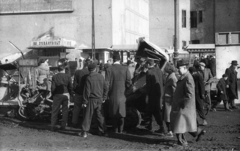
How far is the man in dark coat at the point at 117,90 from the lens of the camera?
10922mm

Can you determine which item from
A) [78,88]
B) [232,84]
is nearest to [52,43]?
[232,84]

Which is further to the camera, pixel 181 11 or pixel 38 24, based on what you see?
pixel 181 11

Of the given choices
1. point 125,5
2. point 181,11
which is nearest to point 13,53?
point 125,5

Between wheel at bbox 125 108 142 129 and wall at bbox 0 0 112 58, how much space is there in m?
28.0

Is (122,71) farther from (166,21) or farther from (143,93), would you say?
(166,21)

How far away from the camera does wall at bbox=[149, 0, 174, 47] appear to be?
5256 cm

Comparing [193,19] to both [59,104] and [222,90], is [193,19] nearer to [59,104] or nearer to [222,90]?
[222,90]

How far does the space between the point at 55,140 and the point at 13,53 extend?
3284 centimetres

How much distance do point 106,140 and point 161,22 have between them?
4394 cm

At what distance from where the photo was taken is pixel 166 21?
5281 cm

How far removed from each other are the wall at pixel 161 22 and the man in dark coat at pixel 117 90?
42194 millimetres

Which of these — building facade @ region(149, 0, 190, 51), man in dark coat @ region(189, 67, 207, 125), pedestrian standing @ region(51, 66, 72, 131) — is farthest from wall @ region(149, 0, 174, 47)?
pedestrian standing @ region(51, 66, 72, 131)

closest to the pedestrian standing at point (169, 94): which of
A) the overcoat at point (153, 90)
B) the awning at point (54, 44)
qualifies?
the overcoat at point (153, 90)

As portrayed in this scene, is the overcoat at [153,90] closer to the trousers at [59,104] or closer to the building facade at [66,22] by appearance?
the trousers at [59,104]
